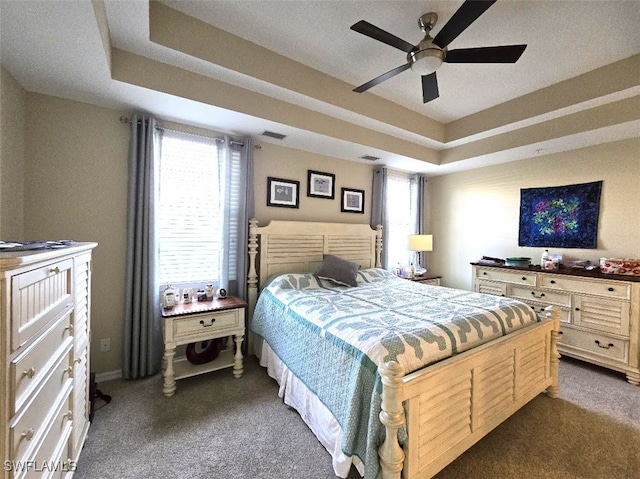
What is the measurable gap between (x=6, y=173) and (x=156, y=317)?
60.4 inches

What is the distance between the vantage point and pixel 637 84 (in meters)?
2.15

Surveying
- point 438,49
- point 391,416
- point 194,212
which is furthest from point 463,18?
point 194,212

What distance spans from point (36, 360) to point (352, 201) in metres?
3.50

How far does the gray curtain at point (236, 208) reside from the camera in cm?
292

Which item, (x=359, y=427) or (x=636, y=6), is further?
(x=636, y=6)

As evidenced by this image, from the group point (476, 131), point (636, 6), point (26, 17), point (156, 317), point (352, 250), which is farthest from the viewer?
point (352, 250)

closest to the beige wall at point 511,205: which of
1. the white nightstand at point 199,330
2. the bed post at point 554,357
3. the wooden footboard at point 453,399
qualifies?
the bed post at point 554,357

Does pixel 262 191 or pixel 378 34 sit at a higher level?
pixel 378 34

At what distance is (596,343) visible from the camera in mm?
2752

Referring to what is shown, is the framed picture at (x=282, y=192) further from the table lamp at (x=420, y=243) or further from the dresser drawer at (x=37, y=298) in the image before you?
the dresser drawer at (x=37, y=298)

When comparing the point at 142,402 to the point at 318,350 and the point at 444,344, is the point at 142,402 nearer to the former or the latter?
the point at 318,350

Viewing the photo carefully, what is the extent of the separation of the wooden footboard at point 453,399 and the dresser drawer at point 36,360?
133 centimetres

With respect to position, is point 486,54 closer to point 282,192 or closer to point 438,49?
point 438,49

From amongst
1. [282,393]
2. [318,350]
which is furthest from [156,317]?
[318,350]
